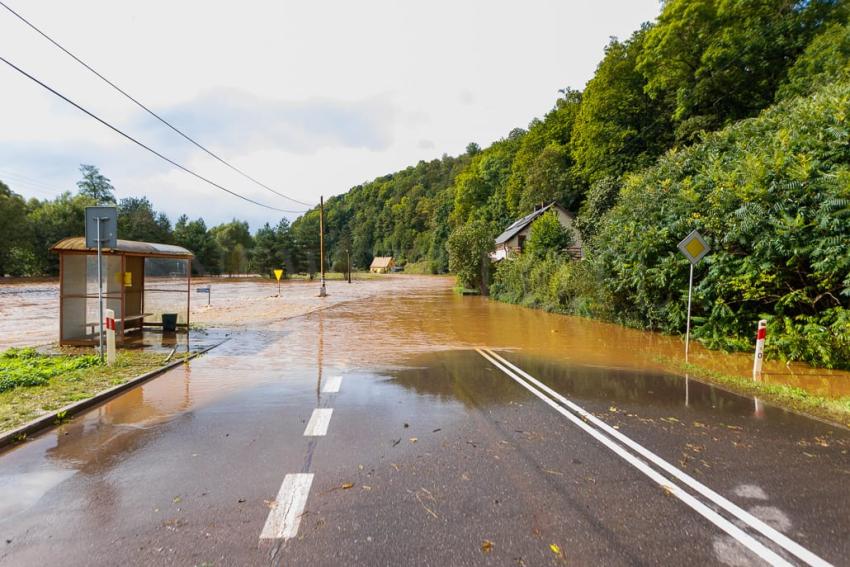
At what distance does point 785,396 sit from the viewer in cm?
724

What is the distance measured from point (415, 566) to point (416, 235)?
135993 mm

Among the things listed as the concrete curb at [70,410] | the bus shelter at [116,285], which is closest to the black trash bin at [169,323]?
the bus shelter at [116,285]

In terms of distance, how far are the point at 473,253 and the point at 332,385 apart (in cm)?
3073

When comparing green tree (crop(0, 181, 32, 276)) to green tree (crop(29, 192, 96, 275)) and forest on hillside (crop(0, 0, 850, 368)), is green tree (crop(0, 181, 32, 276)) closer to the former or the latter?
forest on hillside (crop(0, 0, 850, 368))

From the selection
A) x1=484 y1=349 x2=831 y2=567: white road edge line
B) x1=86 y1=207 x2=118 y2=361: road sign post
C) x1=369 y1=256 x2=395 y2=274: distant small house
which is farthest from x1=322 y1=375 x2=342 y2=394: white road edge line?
x1=369 y1=256 x2=395 y2=274: distant small house

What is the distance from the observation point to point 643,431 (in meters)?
5.53

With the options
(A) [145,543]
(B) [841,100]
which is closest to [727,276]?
(B) [841,100]

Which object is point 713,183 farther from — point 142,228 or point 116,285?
point 142,228

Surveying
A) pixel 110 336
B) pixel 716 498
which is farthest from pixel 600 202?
pixel 716 498

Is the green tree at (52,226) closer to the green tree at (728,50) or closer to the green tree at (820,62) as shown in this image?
the green tree at (728,50)

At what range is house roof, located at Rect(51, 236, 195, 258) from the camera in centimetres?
1112

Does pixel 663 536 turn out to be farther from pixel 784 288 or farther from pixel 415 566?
pixel 784 288

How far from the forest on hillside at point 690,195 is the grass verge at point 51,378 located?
44.9 feet

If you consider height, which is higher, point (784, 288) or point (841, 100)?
point (841, 100)
